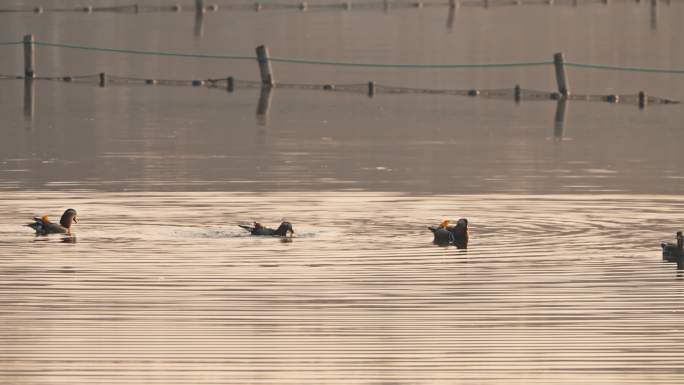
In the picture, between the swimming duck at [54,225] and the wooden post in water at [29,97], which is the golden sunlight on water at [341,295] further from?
the wooden post in water at [29,97]

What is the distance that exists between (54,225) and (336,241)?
11.2 feet

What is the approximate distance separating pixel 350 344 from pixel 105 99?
123ft

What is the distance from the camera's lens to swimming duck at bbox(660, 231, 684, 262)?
2119 cm

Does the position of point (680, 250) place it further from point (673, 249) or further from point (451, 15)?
point (451, 15)

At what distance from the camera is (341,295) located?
19.1 metres

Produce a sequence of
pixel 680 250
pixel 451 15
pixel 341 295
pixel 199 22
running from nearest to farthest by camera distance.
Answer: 1. pixel 341 295
2. pixel 680 250
3. pixel 199 22
4. pixel 451 15

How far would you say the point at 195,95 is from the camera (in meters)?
54.7

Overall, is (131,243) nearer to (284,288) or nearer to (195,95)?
(284,288)

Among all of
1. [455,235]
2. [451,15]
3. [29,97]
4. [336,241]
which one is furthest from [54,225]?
[451,15]

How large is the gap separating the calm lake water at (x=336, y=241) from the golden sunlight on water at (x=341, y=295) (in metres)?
0.04

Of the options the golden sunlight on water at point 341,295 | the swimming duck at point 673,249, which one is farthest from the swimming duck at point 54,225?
the swimming duck at point 673,249

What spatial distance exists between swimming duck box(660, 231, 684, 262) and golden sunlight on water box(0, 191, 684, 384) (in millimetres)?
139

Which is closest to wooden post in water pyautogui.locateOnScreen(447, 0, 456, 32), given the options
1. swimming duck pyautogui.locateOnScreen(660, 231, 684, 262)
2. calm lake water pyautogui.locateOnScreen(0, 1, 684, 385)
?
calm lake water pyautogui.locateOnScreen(0, 1, 684, 385)

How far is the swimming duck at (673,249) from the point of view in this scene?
69.5ft
